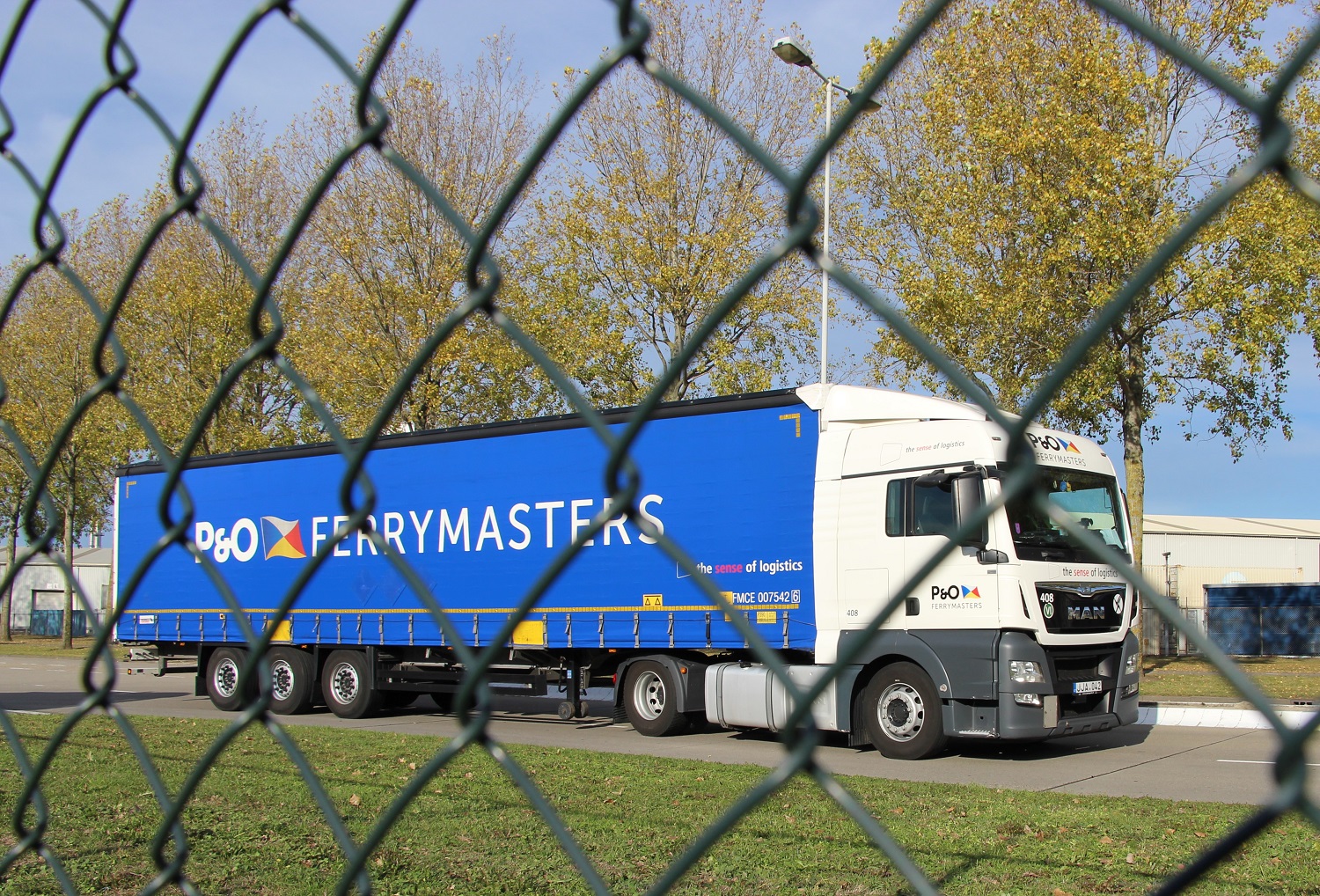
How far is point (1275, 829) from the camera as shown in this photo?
6.27 meters

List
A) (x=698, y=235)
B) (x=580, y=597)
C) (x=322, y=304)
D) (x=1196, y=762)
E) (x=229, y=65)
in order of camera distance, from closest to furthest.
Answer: (x=229, y=65), (x=1196, y=762), (x=580, y=597), (x=698, y=235), (x=322, y=304)

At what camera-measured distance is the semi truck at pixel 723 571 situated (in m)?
10.2

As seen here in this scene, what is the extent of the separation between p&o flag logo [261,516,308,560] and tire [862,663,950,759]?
774cm

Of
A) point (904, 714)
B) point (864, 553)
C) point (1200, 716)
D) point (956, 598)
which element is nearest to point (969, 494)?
point (956, 598)

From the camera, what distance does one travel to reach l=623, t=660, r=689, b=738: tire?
12.3 meters

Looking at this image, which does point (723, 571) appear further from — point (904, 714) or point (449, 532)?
point (449, 532)

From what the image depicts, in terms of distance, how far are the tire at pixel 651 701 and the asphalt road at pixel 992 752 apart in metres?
0.17

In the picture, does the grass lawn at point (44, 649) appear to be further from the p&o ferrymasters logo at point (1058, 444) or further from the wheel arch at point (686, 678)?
the p&o ferrymasters logo at point (1058, 444)

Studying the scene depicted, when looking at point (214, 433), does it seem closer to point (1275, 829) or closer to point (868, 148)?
point (868, 148)

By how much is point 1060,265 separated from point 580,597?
9.96 metres

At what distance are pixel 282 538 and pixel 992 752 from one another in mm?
9324

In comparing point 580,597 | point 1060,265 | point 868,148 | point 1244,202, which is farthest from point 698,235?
point 580,597

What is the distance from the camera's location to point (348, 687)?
1483 centimetres

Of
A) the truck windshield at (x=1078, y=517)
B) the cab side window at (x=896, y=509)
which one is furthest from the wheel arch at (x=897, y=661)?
the truck windshield at (x=1078, y=517)
